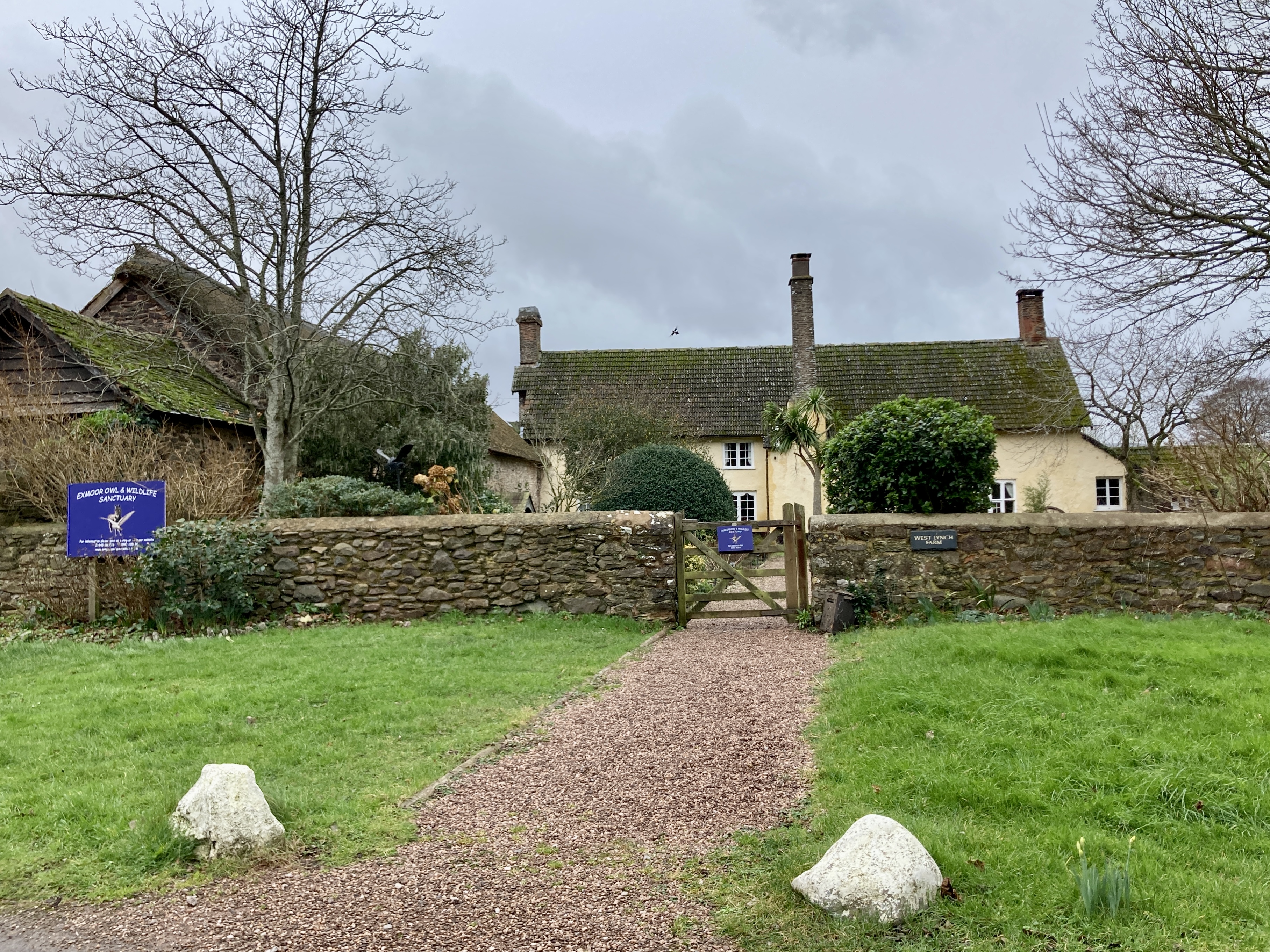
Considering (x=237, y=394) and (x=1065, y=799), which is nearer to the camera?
(x=1065, y=799)

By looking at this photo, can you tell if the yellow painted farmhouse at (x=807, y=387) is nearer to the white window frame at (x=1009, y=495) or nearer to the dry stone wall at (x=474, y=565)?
the white window frame at (x=1009, y=495)

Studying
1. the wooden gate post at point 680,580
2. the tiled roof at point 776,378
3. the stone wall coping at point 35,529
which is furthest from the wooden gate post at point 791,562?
the tiled roof at point 776,378

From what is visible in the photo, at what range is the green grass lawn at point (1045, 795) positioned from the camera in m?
3.34

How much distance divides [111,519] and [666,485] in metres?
10.7

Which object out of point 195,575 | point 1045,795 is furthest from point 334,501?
point 1045,795

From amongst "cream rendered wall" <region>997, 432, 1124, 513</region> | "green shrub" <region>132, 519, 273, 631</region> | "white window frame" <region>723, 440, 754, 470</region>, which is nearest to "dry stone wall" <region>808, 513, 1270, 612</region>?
"green shrub" <region>132, 519, 273, 631</region>

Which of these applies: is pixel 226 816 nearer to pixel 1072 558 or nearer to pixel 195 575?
pixel 195 575

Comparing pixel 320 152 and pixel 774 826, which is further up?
pixel 320 152

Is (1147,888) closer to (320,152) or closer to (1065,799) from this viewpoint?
(1065,799)

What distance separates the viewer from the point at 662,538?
470 inches

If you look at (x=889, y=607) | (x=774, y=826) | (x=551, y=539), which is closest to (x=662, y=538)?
(x=551, y=539)

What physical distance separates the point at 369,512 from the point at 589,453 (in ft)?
39.1

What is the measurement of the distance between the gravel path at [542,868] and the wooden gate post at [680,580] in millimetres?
5116

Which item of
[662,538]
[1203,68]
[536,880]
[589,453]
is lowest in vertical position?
[536,880]
